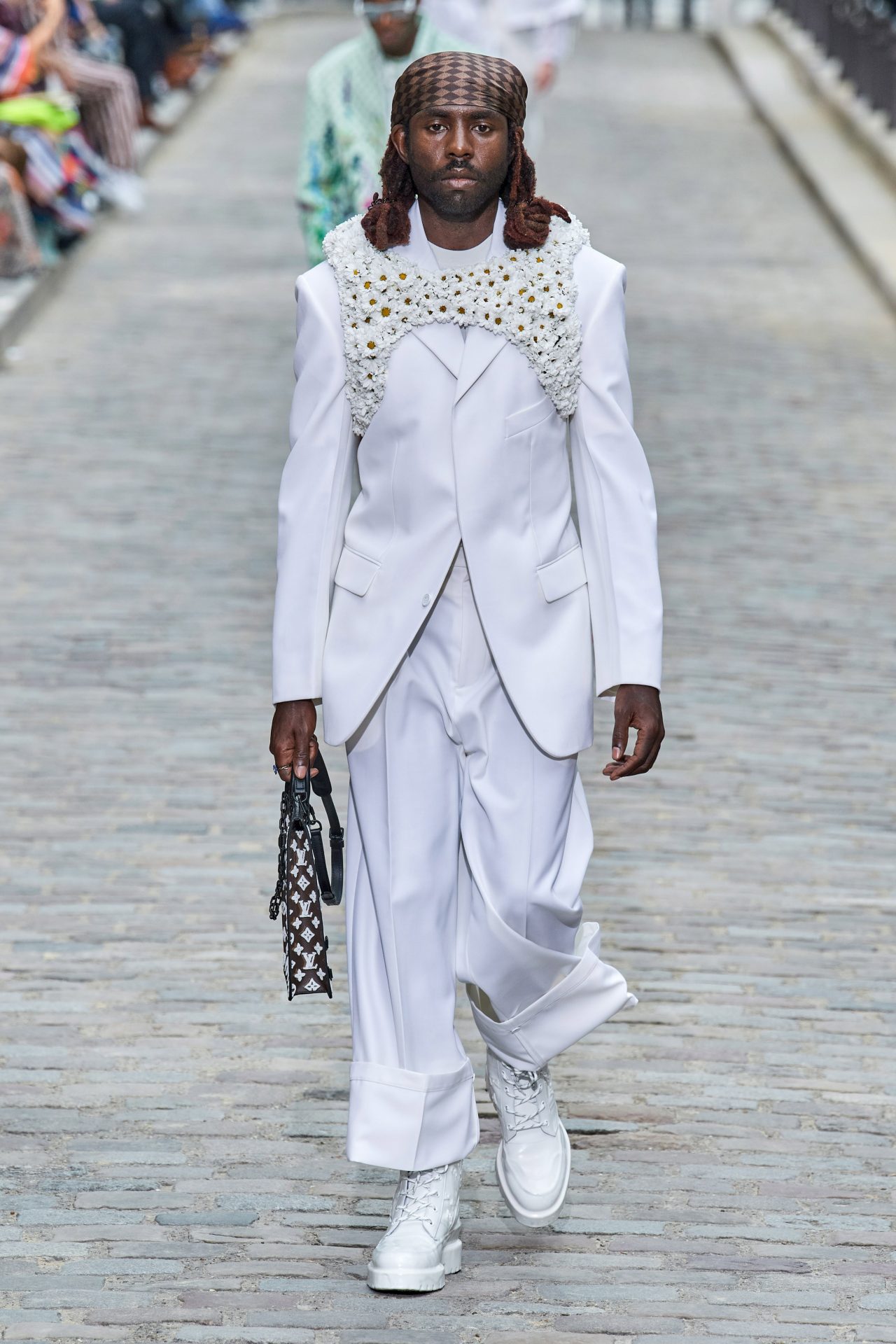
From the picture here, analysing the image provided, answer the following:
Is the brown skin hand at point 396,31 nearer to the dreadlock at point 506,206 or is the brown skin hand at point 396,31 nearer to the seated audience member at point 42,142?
the dreadlock at point 506,206

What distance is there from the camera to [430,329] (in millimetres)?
3797

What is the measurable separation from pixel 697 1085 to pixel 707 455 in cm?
642

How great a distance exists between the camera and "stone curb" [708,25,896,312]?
1644 cm

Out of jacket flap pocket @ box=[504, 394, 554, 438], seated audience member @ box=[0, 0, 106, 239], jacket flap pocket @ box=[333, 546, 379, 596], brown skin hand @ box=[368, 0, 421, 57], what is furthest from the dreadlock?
seated audience member @ box=[0, 0, 106, 239]

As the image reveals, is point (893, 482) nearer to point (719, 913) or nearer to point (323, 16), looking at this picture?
point (719, 913)

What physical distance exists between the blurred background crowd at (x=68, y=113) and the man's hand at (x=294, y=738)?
10600mm

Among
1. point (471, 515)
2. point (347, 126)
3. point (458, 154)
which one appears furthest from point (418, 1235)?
point (347, 126)

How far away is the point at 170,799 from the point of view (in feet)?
21.9

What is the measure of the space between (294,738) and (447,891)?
37cm

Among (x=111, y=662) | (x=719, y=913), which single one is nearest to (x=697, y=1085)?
(x=719, y=913)

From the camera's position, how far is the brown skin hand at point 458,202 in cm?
366

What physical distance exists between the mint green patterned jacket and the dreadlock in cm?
375

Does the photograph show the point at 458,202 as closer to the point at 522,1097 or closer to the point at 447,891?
the point at 447,891

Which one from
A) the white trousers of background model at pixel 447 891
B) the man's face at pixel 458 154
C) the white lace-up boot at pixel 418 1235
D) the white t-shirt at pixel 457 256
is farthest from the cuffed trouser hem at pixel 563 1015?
the man's face at pixel 458 154
